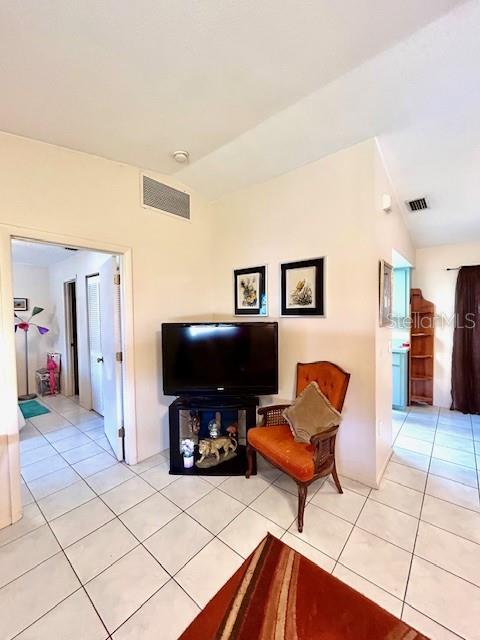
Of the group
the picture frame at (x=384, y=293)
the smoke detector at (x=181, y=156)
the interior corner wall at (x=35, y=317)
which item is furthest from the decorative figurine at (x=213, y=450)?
the interior corner wall at (x=35, y=317)

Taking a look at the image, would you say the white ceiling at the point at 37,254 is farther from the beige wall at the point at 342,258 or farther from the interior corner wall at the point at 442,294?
the interior corner wall at the point at 442,294

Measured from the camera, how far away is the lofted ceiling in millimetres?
1229

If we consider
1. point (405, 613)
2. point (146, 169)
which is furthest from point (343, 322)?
point (146, 169)

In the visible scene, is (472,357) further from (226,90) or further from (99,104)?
(99,104)

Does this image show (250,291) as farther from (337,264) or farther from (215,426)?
(215,426)

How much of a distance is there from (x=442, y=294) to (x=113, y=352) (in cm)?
446

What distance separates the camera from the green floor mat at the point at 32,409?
3869 millimetres

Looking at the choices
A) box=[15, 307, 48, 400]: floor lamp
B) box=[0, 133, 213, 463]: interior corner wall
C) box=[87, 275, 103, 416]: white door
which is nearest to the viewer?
box=[0, 133, 213, 463]: interior corner wall

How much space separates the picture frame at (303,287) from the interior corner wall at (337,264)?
2.1 inches

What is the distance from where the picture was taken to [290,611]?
Answer: 1.24 meters

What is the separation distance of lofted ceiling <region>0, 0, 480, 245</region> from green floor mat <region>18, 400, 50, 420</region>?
3.63 metres

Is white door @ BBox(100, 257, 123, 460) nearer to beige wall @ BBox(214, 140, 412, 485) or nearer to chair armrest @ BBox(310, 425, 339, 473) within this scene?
beige wall @ BBox(214, 140, 412, 485)

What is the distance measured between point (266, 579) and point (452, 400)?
3832 mm

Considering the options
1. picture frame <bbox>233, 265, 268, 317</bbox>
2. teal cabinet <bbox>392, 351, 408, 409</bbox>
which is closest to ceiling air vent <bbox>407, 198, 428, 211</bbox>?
picture frame <bbox>233, 265, 268, 317</bbox>
